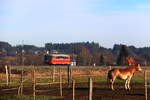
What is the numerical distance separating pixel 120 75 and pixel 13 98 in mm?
8504

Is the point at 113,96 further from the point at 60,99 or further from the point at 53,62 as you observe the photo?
the point at 53,62

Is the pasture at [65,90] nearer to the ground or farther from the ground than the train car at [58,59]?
nearer to the ground

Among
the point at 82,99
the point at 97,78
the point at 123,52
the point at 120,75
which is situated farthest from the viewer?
the point at 123,52

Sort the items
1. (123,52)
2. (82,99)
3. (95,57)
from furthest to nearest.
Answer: (95,57)
(123,52)
(82,99)

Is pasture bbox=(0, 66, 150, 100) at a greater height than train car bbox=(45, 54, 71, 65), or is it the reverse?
train car bbox=(45, 54, 71, 65)

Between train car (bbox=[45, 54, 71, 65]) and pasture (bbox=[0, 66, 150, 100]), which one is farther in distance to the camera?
train car (bbox=[45, 54, 71, 65])

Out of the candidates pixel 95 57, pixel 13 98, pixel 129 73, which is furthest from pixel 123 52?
pixel 13 98

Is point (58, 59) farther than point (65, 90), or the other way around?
point (58, 59)

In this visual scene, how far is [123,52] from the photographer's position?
103 m

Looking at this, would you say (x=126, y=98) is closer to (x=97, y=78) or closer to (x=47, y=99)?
(x=47, y=99)

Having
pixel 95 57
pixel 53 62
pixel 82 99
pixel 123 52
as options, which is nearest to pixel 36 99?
pixel 82 99

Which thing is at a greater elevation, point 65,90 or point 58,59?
point 58,59

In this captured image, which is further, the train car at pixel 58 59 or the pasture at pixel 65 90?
the train car at pixel 58 59

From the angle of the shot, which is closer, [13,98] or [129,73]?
[13,98]
